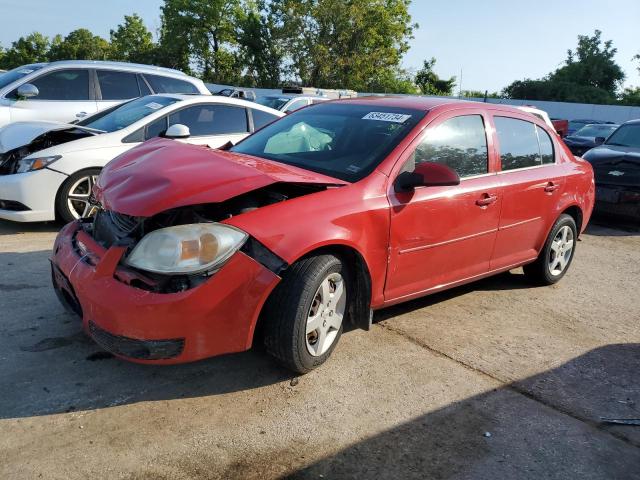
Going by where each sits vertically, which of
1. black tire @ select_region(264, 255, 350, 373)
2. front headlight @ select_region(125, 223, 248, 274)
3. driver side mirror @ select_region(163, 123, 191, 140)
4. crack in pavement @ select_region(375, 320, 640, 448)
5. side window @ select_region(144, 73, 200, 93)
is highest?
side window @ select_region(144, 73, 200, 93)

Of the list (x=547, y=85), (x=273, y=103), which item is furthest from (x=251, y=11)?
(x=273, y=103)

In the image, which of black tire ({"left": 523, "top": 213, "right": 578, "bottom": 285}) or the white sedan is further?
the white sedan

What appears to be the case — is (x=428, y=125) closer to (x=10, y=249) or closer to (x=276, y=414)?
(x=276, y=414)

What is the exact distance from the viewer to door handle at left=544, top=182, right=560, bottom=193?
4750 mm

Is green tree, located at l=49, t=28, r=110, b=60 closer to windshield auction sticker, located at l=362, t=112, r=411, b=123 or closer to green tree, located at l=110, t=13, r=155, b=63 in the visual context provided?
green tree, located at l=110, t=13, r=155, b=63

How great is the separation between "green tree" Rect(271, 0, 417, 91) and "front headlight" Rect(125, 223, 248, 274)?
1639 inches

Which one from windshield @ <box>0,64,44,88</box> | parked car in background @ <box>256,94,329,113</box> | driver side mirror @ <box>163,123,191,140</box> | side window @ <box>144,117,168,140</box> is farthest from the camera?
parked car in background @ <box>256,94,329,113</box>

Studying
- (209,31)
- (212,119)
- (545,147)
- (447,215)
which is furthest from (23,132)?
(209,31)

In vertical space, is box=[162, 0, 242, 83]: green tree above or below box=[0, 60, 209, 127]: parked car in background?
above

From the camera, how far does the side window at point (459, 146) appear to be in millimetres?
3818

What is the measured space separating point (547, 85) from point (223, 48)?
94.8 ft

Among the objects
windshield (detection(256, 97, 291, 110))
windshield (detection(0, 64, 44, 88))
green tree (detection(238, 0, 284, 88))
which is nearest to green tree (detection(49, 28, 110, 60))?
green tree (detection(238, 0, 284, 88))

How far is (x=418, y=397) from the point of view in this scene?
3.13 m

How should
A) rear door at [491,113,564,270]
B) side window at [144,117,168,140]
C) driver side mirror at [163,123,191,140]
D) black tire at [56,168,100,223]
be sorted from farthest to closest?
side window at [144,117,168,140] → black tire at [56,168,100,223] → driver side mirror at [163,123,191,140] → rear door at [491,113,564,270]
